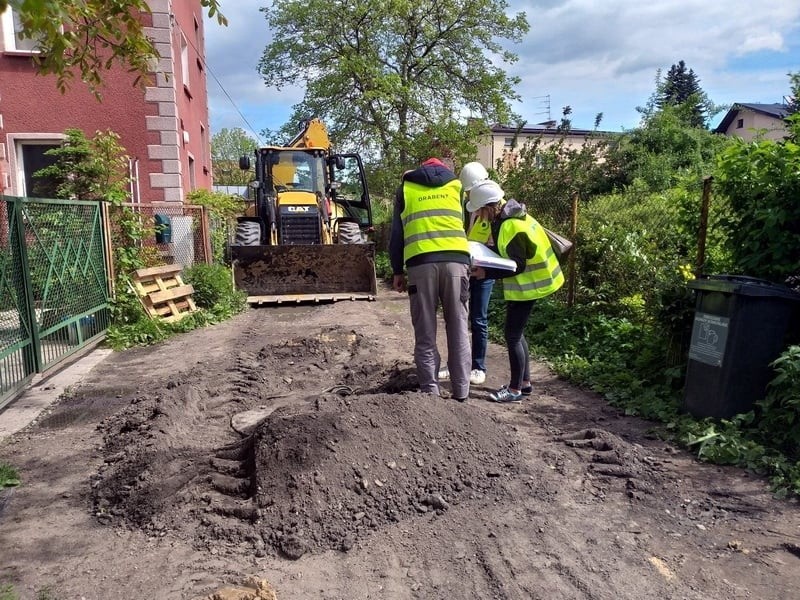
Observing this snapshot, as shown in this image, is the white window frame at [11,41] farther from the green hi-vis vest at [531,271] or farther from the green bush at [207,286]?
the green hi-vis vest at [531,271]

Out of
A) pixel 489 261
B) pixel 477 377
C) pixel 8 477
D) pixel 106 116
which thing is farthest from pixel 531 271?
pixel 106 116

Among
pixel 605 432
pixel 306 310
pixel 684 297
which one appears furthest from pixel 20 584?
pixel 306 310

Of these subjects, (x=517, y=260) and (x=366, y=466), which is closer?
(x=366, y=466)

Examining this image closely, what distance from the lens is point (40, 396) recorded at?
5730 millimetres

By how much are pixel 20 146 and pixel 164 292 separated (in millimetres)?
5574

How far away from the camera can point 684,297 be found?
5.11 meters

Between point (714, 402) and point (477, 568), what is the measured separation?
247cm

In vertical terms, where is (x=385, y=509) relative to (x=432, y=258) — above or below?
below

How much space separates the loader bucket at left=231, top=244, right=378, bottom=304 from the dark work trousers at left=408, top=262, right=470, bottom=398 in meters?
5.94

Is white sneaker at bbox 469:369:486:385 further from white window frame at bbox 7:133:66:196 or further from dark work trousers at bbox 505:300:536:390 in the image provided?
white window frame at bbox 7:133:66:196

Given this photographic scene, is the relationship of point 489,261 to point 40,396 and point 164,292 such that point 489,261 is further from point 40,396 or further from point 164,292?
point 164,292

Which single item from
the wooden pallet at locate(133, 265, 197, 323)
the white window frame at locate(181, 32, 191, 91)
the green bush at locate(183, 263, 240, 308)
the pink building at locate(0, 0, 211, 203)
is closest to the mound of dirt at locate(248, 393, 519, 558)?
the wooden pallet at locate(133, 265, 197, 323)

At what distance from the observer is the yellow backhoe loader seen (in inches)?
423

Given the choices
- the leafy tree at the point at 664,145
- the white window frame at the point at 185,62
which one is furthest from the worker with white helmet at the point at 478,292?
the leafy tree at the point at 664,145
